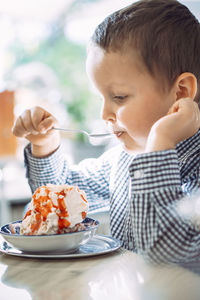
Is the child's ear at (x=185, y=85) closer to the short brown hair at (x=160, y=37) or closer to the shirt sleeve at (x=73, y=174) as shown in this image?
the short brown hair at (x=160, y=37)

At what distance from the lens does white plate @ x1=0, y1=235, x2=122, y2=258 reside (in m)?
0.55

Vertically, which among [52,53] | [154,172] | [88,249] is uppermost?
[52,53]

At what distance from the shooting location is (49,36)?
3252 mm

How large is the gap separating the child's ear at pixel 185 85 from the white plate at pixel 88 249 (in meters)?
0.27

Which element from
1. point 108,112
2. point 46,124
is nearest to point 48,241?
point 108,112

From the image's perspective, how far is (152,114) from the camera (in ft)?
2.39

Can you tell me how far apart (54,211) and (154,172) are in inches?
5.7

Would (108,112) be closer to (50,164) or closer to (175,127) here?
(175,127)

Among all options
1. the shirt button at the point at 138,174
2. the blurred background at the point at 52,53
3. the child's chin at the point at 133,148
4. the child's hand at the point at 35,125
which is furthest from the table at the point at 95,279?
the blurred background at the point at 52,53

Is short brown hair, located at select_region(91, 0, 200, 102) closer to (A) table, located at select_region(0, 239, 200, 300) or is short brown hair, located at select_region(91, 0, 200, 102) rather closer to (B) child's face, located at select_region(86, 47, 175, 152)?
(B) child's face, located at select_region(86, 47, 175, 152)

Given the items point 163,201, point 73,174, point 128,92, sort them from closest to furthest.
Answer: point 163,201 < point 128,92 < point 73,174

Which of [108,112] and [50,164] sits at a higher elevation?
[108,112]

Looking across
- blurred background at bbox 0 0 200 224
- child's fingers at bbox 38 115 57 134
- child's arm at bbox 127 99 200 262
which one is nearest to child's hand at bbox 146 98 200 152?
child's arm at bbox 127 99 200 262

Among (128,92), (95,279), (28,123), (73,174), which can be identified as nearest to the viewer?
(95,279)
